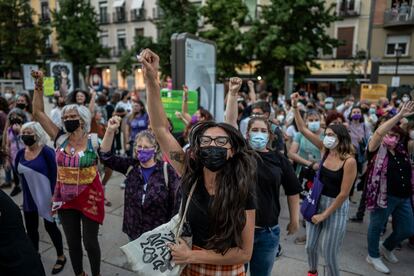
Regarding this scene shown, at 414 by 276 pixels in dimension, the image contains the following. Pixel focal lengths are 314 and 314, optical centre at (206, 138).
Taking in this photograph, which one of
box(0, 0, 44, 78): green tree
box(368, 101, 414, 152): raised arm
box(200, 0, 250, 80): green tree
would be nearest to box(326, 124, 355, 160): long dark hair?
A: box(368, 101, 414, 152): raised arm

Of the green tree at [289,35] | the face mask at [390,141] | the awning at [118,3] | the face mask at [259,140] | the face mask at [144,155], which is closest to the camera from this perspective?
the face mask at [259,140]

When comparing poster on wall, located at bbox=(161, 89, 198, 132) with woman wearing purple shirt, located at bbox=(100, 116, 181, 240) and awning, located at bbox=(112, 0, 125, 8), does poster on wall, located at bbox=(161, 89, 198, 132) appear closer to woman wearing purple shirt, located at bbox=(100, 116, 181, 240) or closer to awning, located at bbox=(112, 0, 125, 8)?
woman wearing purple shirt, located at bbox=(100, 116, 181, 240)

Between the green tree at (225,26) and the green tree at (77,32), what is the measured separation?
490 inches

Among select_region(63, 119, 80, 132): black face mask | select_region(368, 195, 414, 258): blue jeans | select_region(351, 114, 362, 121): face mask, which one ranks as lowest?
select_region(368, 195, 414, 258): blue jeans

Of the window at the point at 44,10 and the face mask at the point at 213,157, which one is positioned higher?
the window at the point at 44,10

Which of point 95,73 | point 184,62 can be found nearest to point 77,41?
point 95,73

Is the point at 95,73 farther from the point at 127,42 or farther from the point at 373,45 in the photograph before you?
the point at 373,45

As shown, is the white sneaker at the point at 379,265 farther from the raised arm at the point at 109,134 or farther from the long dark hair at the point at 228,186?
the raised arm at the point at 109,134

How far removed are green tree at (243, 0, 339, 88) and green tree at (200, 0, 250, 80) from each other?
2.84 feet

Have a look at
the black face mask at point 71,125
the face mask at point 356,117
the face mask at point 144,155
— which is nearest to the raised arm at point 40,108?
the black face mask at point 71,125

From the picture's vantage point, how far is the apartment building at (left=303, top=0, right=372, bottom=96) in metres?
23.2

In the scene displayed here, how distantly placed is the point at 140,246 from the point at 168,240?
0.18 meters

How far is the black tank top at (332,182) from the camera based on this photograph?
3.03m

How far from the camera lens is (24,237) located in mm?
1787
